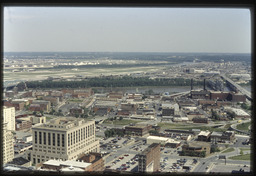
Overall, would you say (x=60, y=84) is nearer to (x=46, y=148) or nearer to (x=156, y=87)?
(x=156, y=87)

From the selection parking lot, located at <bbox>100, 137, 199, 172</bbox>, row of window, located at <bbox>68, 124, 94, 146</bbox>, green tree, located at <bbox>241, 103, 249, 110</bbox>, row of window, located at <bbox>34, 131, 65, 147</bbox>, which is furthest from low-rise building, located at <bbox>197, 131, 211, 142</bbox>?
green tree, located at <bbox>241, 103, 249, 110</bbox>

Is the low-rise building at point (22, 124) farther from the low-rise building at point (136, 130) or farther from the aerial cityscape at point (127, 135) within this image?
the low-rise building at point (136, 130)

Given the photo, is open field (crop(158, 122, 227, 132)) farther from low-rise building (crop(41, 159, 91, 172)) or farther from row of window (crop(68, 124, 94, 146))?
low-rise building (crop(41, 159, 91, 172))

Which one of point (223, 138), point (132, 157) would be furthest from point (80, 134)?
point (223, 138)

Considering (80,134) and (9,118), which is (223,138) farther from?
(9,118)

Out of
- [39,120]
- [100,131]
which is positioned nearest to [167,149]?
[100,131]

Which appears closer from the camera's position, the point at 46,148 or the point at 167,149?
the point at 46,148
